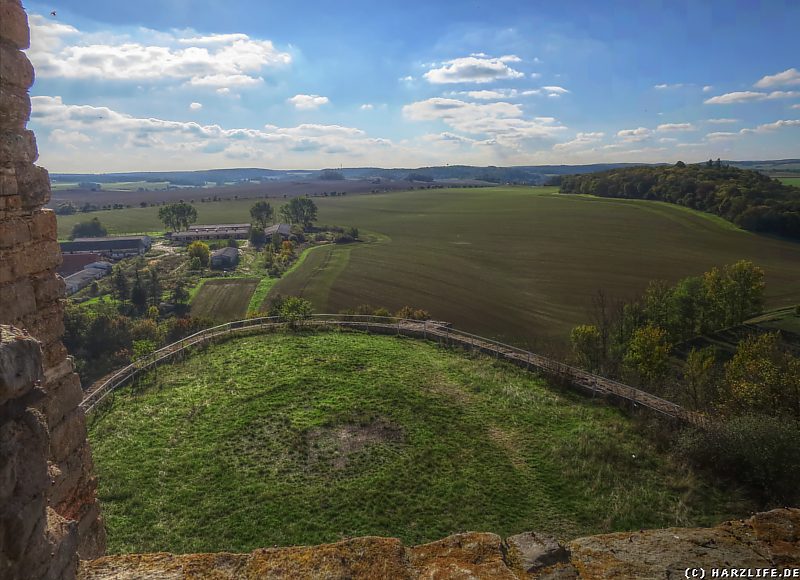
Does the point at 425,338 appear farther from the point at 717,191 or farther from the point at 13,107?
the point at 717,191

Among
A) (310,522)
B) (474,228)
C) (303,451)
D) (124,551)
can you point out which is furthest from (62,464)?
(474,228)

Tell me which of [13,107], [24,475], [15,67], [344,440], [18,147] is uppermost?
[15,67]

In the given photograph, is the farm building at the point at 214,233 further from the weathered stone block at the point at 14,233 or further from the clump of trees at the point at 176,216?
the weathered stone block at the point at 14,233

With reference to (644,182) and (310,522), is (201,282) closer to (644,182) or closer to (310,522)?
(310,522)

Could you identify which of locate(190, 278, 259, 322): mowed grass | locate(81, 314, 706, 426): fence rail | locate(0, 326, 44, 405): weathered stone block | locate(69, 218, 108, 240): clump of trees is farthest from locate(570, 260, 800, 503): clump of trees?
locate(69, 218, 108, 240): clump of trees

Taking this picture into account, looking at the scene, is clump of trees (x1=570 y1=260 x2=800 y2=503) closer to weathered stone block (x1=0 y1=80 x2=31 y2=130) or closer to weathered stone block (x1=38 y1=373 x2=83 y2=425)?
weathered stone block (x1=38 y1=373 x2=83 y2=425)

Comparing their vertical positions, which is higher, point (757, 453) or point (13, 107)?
point (13, 107)

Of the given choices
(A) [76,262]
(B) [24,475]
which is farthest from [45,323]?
(A) [76,262]
